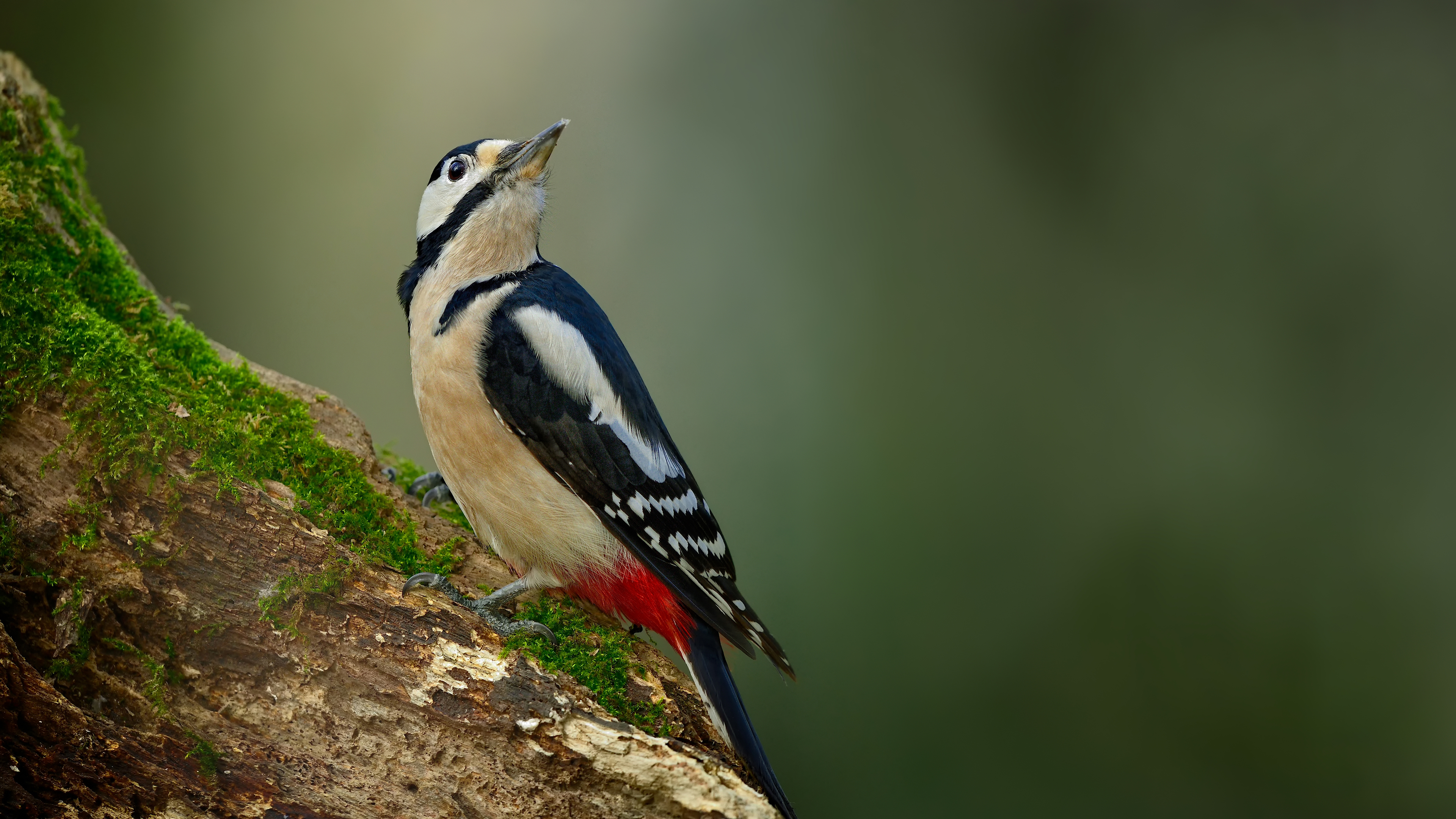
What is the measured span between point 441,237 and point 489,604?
0.99 metres

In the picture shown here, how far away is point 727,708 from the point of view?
182cm

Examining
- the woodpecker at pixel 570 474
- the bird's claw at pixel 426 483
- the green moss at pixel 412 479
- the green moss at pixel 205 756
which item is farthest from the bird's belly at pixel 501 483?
the green moss at pixel 205 756

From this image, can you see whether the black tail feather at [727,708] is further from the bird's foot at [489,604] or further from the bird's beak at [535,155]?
the bird's beak at [535,155]

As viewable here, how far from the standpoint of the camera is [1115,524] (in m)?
4.42

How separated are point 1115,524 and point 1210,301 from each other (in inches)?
45.9

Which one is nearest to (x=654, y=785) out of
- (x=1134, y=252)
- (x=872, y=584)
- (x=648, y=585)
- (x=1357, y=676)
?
(x=648, y=585)

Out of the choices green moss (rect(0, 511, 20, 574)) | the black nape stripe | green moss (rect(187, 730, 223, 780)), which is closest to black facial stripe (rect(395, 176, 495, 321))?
the black nape stripe

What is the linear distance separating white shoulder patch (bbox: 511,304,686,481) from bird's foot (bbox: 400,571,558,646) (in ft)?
1.35

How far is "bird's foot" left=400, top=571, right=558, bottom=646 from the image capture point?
1.82 meters

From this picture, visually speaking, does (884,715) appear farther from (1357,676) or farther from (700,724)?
(700,724)

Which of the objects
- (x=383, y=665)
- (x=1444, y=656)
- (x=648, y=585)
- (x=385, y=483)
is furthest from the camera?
(x=1444, y=656)

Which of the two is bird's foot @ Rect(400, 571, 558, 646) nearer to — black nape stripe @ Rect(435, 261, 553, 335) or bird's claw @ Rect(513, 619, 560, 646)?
bird's claw @ Rect(513, 619, 560, 646)

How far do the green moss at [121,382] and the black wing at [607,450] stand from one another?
0.37m

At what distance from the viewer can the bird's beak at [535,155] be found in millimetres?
2279
